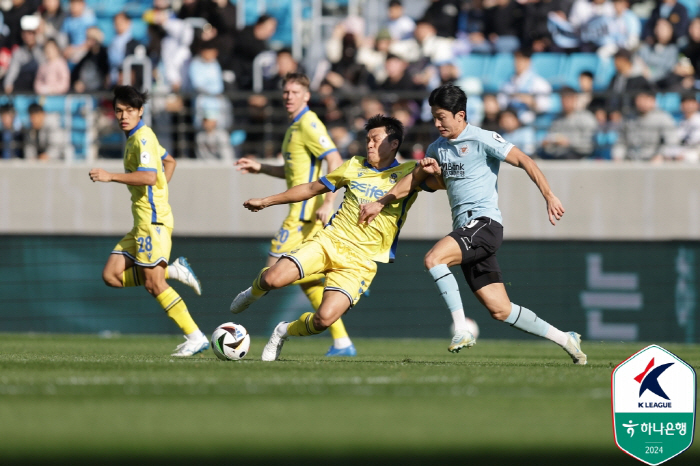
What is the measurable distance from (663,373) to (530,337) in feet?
32.8

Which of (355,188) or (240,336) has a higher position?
(355,188)

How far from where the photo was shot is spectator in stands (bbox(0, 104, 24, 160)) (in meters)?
16.0

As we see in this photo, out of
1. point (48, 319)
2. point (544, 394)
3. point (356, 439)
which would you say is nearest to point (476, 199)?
point (544, 394)

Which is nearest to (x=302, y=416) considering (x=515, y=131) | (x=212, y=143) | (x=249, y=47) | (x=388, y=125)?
(x=388, y=125)

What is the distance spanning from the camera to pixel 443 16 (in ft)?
57.4

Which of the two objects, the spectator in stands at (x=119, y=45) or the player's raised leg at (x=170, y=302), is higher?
the spectator in stands at (x=119, y=45)

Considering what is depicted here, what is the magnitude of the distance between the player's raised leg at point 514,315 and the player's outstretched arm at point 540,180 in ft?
2.35

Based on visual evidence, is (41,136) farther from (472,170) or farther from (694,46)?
(694,46)

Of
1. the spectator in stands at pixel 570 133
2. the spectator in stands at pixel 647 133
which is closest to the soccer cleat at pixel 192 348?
the spectator in stands at pixel 570 133

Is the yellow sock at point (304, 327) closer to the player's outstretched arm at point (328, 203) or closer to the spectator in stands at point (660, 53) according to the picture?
the player's outstretched arm at point (328, 203)

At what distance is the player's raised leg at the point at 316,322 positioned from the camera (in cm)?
803

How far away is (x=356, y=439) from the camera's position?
15.3ft

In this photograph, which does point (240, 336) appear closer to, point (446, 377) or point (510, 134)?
point (446, 377)

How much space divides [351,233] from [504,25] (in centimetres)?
982
